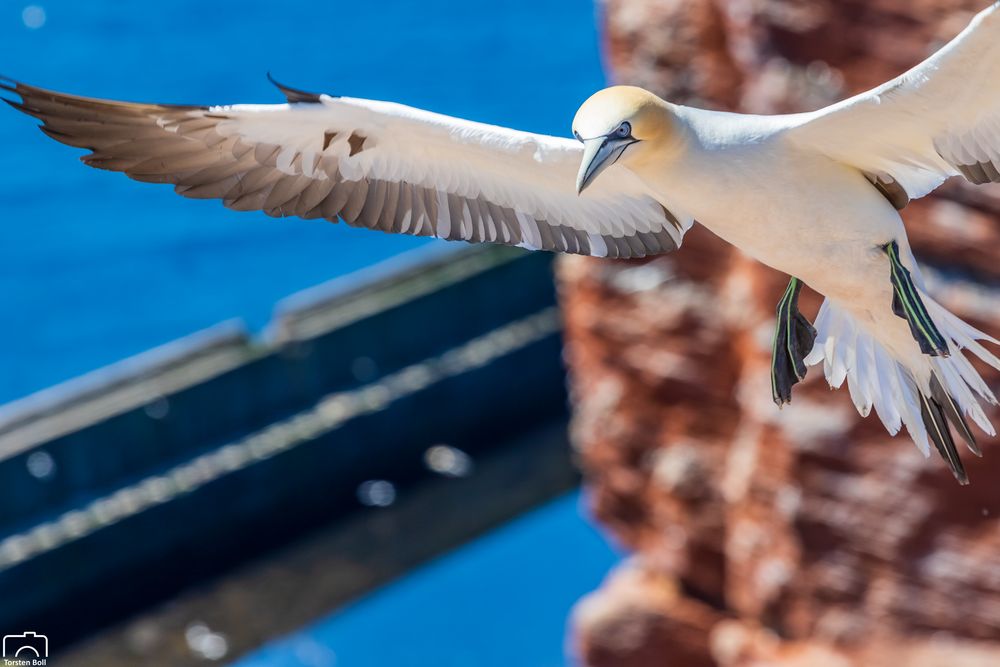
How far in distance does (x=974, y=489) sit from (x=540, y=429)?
429 centimetres

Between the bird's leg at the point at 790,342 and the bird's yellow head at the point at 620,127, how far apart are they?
2.97 feet

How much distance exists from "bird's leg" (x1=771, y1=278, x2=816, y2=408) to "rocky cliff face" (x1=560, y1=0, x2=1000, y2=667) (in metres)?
2.30

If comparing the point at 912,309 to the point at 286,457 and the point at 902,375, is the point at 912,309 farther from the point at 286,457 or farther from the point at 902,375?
the point at 286,457

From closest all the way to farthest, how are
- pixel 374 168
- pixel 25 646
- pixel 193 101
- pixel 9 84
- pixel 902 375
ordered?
pixel 9 84, pixel 902 375, pixel 374 168, pixel 25 646, pixel 193 101

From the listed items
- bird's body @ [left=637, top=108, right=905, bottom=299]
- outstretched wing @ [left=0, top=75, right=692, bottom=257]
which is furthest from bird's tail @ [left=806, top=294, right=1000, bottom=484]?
outstretched wing @ [left=0, top=75, right=692, bottom=257]

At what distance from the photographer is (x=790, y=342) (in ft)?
16.2

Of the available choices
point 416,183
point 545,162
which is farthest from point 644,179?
point 416,183

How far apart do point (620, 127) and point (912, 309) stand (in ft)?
2.92

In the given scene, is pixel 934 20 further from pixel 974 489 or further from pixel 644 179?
pixel 644 179

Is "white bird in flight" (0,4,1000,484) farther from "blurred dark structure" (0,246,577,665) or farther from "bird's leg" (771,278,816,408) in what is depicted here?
"blurred dark structure" (0,246,577,665)

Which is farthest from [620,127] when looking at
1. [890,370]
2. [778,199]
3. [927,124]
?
[890,370]

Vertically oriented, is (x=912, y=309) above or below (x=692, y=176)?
below

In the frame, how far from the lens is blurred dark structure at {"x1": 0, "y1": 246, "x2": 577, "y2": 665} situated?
9602 mm

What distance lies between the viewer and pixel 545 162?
4809mm
